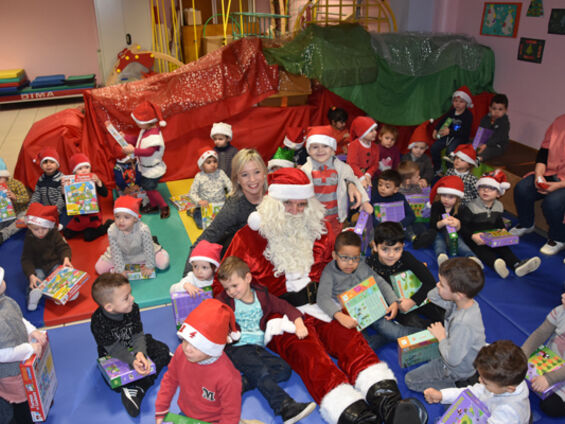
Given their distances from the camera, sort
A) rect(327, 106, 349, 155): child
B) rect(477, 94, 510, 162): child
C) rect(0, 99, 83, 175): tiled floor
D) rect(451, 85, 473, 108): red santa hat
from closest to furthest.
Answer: rect(477, 94, 510, 162): child
rect(451, 85, 473, 108): red santa hat
rect(327, 106, 349, 155): child
rect(0, 99, 83, 175): tiled floor

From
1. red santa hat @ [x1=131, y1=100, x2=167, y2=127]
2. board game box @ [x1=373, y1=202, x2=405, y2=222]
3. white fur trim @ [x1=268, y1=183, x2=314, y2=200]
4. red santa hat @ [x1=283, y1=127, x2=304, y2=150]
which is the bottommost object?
board game box @ [x1=373, y1=202, x2=405, y2=222]

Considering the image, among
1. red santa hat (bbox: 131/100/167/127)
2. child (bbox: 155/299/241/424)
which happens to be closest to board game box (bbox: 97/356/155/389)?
child (bbox: 155/299/241/424)

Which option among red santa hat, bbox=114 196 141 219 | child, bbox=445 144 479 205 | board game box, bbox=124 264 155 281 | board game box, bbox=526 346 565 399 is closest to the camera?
board game box, bbox=526 346 565 399

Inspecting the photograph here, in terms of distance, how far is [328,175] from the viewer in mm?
4188

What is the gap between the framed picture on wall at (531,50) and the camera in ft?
20.6

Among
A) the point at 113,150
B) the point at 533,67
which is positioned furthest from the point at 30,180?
the point at 533,67

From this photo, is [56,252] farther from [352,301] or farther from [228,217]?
[352,301]

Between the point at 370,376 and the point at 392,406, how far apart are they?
0.24 m

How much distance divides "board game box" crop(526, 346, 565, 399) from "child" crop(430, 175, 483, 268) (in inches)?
60.2

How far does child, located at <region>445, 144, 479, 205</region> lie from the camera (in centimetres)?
499

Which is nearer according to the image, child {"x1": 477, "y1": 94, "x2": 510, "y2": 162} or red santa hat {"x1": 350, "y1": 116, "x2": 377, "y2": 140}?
red santa hat {"x1": 350, "y1": 116, "x2": 377, "y2": 140}

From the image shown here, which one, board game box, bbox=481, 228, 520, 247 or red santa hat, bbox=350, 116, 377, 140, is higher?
red santa hat, bbox=350, 116, 377, 140

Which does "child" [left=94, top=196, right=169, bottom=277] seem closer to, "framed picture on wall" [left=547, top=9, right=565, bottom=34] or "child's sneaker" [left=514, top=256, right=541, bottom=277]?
"child's sneaker" [left=514, top=256, right=541, bottom=277]

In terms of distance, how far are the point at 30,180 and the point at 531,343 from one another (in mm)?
5634
